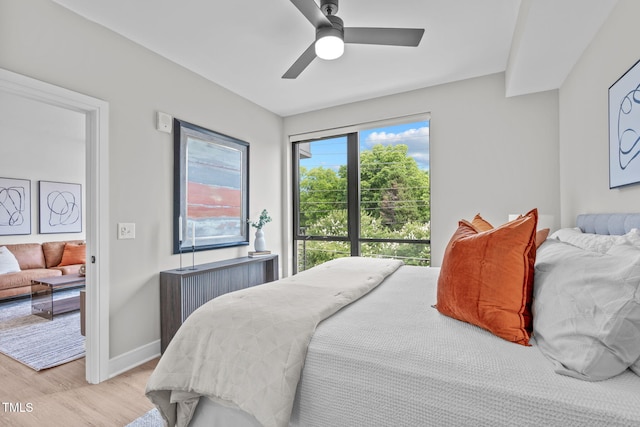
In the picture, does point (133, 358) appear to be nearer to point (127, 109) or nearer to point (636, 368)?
point (127, 109)

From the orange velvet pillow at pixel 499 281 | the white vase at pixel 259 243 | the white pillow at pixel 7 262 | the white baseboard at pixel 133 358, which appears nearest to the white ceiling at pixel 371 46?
the orange velvet pillow at pixel 499 281

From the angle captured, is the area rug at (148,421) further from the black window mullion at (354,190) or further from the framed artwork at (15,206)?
the framed artwork at (15,206)

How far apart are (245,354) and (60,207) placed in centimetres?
562

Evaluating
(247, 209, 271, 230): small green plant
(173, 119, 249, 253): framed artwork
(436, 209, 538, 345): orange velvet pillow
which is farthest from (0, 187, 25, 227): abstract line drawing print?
(436, 209, 538, 345): orange velvet pillow

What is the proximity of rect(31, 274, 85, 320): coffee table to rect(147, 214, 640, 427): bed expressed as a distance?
3212 mm

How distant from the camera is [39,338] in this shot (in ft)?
9.54

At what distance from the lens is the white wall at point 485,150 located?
111 inches

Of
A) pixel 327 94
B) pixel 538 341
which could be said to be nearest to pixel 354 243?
pixel 327 94

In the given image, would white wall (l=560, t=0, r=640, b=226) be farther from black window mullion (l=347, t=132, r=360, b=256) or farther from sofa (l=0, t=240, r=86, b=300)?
sofa (l=0, t=240, r=86, b=300)

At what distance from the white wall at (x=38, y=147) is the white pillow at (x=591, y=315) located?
19.4 ft

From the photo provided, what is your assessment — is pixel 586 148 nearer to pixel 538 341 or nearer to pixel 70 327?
pixel 538 341

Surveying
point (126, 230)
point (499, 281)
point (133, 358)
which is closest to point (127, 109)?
point (126, 230)

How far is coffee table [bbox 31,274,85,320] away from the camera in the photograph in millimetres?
3459

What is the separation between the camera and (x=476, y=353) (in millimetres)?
924
